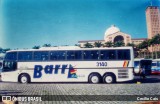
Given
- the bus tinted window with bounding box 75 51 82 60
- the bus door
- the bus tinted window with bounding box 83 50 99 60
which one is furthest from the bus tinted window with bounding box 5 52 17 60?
the bus door

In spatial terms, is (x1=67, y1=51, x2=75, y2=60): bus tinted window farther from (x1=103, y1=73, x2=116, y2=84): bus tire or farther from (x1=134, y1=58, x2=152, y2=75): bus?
(x1=134, y1=58, x2=152, y2=75): bus

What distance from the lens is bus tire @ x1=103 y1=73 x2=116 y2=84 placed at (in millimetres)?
11391

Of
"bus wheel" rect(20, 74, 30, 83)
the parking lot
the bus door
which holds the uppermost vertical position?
the bus door

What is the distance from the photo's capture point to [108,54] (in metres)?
11.1

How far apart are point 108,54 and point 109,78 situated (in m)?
1.36

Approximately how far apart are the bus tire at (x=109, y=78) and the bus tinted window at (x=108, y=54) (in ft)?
3.24

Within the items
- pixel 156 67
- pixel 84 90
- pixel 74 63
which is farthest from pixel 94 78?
pixel 156 67

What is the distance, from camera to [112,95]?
7.28m

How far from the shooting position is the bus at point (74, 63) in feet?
36.1

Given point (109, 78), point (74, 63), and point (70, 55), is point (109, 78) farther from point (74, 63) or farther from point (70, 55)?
point (70, 55)

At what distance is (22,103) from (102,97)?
2.61 m

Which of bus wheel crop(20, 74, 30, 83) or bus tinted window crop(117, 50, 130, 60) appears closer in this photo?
bus tinted window crop(117, 50, 130, 60)

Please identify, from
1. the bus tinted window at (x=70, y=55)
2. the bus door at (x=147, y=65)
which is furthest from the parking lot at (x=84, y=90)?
the bus door at (x=147, y=65)

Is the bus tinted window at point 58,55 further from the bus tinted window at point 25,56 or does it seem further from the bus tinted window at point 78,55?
the bus tinted window at point 25,56
